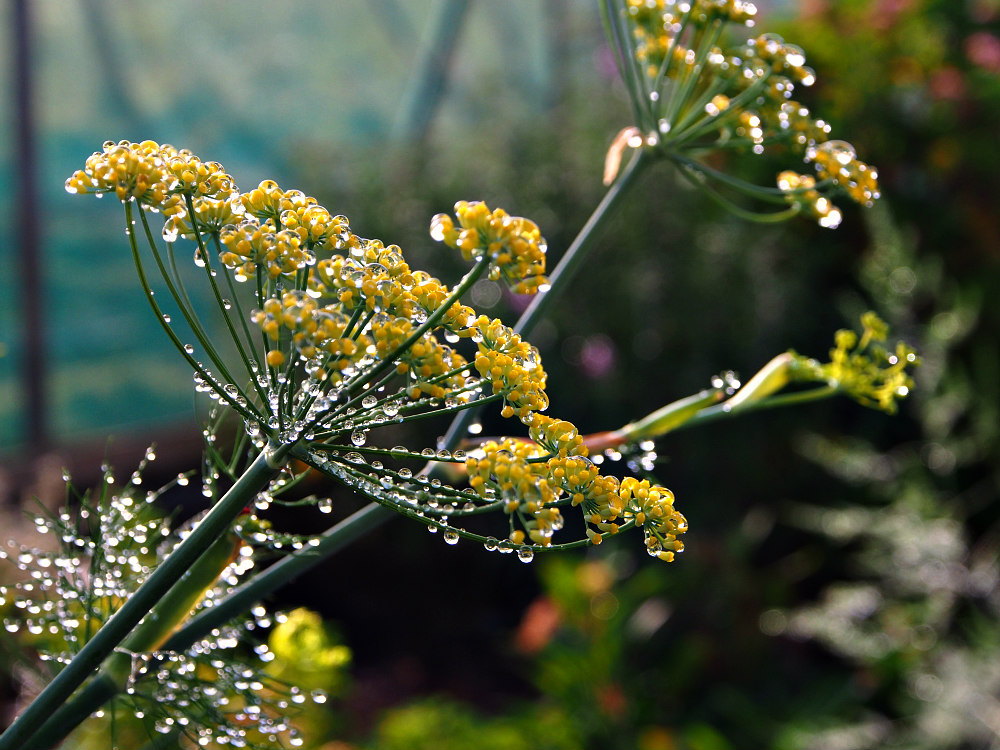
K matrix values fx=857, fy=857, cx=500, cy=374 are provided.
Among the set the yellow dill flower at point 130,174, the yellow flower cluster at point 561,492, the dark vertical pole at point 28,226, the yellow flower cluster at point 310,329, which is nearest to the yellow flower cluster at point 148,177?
the yellow dill flower at point 130,174

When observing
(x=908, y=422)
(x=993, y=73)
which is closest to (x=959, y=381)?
(x=908, y=422)

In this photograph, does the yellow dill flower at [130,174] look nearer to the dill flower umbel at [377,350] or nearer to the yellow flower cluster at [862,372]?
the dill flower umbel at [377,350]

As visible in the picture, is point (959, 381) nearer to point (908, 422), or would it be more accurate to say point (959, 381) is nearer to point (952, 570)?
point (952, 570)

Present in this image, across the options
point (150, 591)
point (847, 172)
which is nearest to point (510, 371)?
point (150, 591)

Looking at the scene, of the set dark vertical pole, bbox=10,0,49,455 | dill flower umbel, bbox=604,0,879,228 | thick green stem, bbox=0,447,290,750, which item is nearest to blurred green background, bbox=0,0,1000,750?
dark vertical pole, bbox=10,0,49,455

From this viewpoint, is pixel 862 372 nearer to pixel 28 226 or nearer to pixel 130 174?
pixel 130 174
